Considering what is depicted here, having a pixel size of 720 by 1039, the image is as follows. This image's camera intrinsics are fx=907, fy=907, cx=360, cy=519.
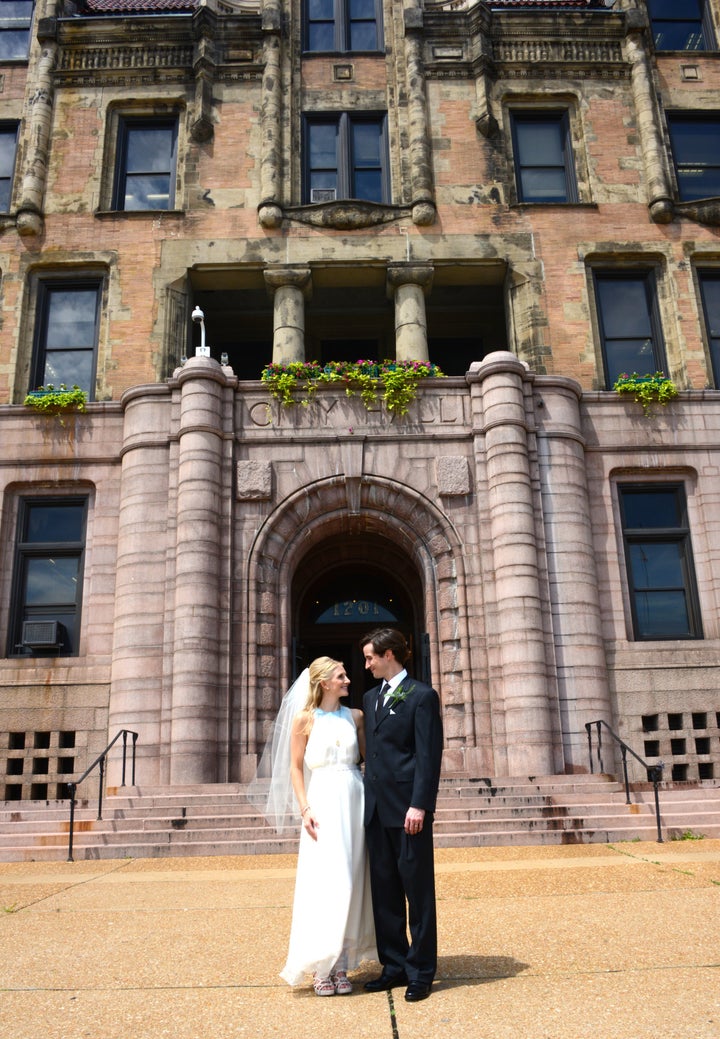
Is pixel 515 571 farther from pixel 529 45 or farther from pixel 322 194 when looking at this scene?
pixel 529 45

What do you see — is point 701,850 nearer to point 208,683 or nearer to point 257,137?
point 208,683

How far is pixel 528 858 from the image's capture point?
10.8m

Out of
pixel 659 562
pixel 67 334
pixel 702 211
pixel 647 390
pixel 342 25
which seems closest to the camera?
pixel 659 562

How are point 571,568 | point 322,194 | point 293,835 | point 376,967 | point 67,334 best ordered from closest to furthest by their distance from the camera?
1. point 376,967
2. point 293,835
3. point 571,568
4. point 67,334
5. point 322,194

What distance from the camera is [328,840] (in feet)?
17.3

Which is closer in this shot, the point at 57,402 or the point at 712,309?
the point at 57,402

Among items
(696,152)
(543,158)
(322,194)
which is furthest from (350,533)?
(696,152)

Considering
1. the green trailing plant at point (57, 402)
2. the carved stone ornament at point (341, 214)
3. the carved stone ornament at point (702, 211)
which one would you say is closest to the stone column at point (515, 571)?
the carved stone ornament at point (341, 214)

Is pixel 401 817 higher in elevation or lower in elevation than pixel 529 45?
lower

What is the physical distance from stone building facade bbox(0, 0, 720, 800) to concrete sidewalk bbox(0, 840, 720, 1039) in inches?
289

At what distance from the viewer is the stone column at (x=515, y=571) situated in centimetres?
1585

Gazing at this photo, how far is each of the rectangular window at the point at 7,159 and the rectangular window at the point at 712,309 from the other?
16345 mm

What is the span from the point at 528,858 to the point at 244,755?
660 cm

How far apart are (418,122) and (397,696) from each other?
19098mm
